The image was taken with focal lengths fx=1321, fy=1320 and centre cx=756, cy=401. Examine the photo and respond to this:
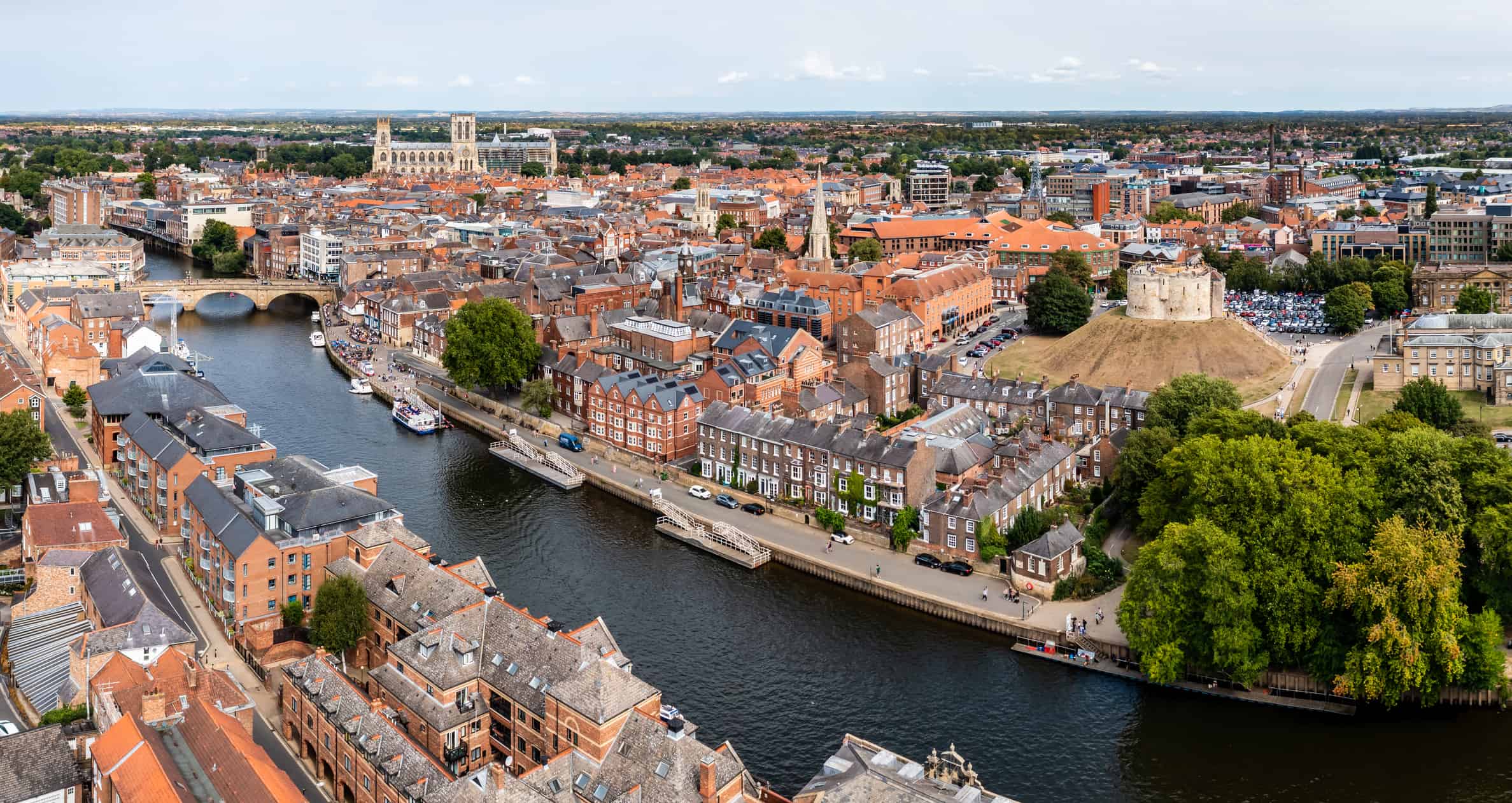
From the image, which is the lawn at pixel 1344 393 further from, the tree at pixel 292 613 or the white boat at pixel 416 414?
the tree at pixel 292 613

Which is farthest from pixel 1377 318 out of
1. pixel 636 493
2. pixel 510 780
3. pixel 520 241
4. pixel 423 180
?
pixel 423 180

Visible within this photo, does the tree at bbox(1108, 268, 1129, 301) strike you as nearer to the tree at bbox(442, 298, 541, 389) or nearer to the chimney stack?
the tree at bbox(442, 298, 541, 389)

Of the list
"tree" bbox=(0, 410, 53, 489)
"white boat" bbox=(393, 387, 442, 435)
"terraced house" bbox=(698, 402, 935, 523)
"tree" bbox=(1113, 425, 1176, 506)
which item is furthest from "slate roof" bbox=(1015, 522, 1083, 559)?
"tree" bbox=(0, 410, 53, 489)

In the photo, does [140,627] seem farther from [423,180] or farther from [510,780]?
[423,180]

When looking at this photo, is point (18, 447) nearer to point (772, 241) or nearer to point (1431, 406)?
point (1431, 406)

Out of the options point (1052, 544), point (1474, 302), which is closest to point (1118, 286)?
point (1474, 302)

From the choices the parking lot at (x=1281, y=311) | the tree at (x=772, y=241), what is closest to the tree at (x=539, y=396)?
the parking lot at (x=1281, y=311)
